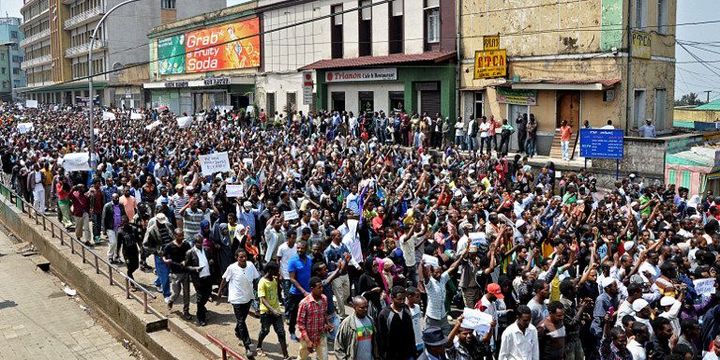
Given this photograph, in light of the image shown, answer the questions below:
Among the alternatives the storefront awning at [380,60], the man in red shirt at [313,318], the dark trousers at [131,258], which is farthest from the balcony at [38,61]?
the man in red shirt at [313,318]

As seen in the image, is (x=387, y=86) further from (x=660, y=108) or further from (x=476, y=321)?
(x=476, y=321)

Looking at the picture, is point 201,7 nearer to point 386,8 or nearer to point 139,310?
point 386,8

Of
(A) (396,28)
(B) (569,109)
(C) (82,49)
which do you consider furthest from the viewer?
(C) (82,49)

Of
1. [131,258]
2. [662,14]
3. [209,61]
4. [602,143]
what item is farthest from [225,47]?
[131,258]

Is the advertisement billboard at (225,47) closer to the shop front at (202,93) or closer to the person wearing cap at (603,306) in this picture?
the shop front at (202,93)

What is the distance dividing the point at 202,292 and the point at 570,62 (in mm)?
15920

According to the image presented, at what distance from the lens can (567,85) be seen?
22.1m

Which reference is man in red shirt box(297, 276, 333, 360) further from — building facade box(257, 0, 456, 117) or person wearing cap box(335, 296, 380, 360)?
building facade box(257, 0, 456, 117)

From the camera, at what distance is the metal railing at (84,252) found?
11732mm

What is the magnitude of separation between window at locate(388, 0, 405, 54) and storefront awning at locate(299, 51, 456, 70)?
0.54 metres

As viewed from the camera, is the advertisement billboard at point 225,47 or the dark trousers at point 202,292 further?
the advertisement billboard at point 225,47

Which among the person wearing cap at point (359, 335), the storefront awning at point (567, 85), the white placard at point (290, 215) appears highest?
the storefront awning at point (567, 85)

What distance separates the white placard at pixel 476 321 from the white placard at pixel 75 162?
13.8m

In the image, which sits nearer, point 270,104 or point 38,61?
point 270,104
